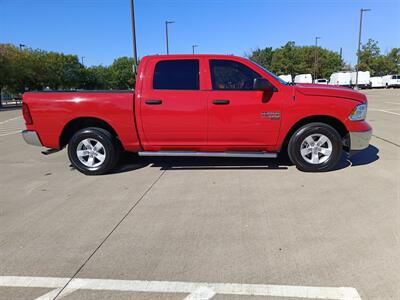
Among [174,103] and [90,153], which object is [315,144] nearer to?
[174,103]

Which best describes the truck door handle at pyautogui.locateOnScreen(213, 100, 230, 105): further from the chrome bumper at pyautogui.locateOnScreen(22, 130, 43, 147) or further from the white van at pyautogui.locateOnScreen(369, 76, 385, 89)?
the white van at pyautogui.locateOnScreen(369, 76, 385, 89)

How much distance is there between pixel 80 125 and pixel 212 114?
7.99ft

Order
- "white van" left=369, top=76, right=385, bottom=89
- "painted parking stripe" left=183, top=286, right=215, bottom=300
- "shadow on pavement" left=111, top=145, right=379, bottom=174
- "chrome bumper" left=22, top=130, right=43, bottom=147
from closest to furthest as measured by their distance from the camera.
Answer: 1. "painted parking stripe" left=183, top=286, right=215, bottom=300
2. "chrome bumper" left=22, top=130, right=43, bottom=147
3. "shadow on pavement" left=111, top=145, right=379, bottom=174
4. "white van" left=369, top=76, right=385, bottom=89

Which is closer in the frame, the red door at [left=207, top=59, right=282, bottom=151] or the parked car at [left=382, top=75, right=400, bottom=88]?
the red door at [left=207, top=59, right=282, bottom=151]

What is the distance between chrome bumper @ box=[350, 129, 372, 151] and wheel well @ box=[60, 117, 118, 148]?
13.3 feet

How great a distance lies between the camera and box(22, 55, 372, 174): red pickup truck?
5621 millimetres

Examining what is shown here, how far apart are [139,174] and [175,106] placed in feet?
4.52

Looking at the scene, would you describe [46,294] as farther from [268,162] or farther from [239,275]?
[268,162]

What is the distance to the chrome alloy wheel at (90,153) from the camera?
6.04 metres

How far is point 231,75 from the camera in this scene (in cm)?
572

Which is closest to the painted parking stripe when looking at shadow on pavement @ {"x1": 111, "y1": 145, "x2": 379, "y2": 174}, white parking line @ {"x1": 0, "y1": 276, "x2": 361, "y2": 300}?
white parking line @ {"x1": 0, "y1": 276, "x2": 361, "y2": 300}

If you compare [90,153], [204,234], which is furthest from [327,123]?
[90,153]

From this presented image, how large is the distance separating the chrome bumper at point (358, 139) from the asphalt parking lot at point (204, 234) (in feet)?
1.44

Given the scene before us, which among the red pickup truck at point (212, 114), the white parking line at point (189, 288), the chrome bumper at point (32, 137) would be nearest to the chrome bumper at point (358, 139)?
the red pickup truck at point (212, 114)
